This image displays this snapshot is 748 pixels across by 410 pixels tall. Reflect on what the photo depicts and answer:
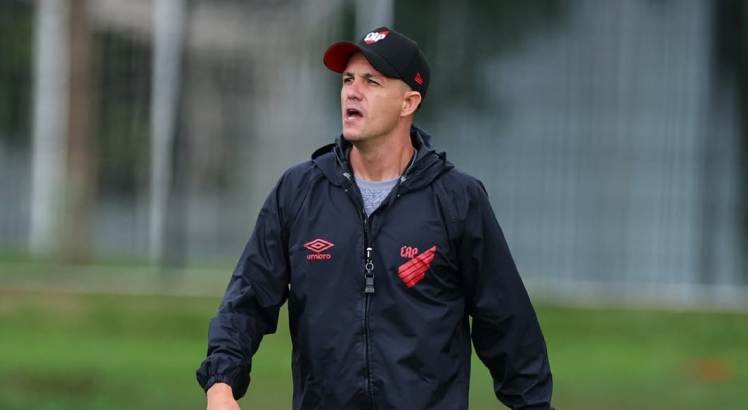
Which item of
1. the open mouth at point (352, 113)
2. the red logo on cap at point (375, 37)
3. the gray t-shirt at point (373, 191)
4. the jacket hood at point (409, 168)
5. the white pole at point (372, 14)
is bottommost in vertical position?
the gray t-shirt at point (373, 191)

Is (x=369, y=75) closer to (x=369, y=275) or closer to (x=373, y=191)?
(x=373, y=191)

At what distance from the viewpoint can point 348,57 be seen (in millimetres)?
5242

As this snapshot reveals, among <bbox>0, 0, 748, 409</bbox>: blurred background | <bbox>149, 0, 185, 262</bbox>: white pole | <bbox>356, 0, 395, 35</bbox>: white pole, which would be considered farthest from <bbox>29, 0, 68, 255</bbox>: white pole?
<bbox>356, 0, 395, 35</bbox>: white pole

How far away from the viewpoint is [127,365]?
507 inches

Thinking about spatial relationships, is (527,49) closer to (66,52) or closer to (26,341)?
(66,52)

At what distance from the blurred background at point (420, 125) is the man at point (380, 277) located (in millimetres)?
11108

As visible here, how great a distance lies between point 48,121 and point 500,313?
41.3 feet

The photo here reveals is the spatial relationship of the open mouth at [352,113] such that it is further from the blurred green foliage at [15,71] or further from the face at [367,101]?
the blurred green foliage at [15,71]

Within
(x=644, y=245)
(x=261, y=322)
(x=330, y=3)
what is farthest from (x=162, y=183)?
(x=261, y=322)

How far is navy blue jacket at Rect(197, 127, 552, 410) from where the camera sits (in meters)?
5.02

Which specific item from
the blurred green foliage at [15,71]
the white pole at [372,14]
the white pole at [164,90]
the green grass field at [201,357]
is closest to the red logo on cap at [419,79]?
the green grass field at [201,357]

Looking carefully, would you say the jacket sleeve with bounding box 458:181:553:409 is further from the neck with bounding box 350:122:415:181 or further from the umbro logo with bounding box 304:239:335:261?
the umbro logo with bounding box 304:239:335:261

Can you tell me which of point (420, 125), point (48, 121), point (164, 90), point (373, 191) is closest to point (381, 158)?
point (373, 191)

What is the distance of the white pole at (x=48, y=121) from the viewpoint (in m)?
17.2
